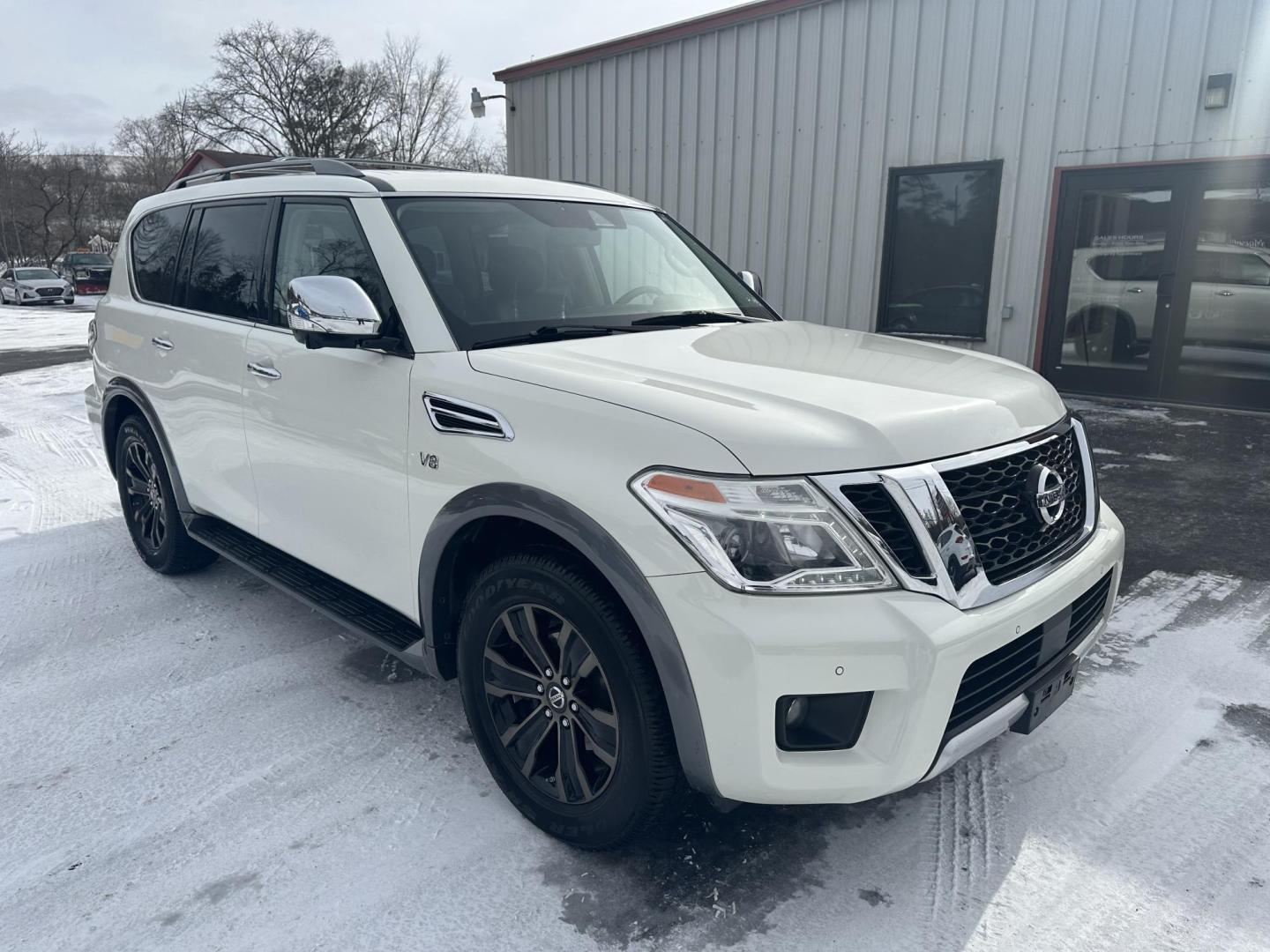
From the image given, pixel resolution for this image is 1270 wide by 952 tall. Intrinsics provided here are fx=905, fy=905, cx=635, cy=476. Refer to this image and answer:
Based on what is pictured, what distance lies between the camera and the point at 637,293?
3.30 meters

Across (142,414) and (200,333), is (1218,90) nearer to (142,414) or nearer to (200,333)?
(200,333)

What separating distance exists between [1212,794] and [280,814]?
106 inches

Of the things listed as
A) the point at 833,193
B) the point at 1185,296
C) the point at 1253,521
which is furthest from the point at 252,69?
the point at 1253,521

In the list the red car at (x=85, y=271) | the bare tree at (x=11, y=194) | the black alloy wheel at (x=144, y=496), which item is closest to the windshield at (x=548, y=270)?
the black alloy wheel at (x=144, y=496)

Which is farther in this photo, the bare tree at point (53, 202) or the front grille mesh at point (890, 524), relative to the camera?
the bare tree at point (53, 202)

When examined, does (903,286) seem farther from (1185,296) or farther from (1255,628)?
(1255,628)

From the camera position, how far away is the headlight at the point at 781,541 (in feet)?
6.35

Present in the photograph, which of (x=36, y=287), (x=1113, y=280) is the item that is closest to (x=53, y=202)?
(x=36, y=287)

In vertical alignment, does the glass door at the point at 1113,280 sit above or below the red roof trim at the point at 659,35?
below

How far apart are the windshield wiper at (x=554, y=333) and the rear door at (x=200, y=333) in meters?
1.29

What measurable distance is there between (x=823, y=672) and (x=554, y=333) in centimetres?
140

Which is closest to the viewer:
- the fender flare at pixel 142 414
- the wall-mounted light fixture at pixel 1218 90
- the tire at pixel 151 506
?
the fender flare at pixel 142 414

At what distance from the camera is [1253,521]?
16.7 feet

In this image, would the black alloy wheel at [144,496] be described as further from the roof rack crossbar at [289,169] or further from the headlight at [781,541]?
the headlight at [781,541]
